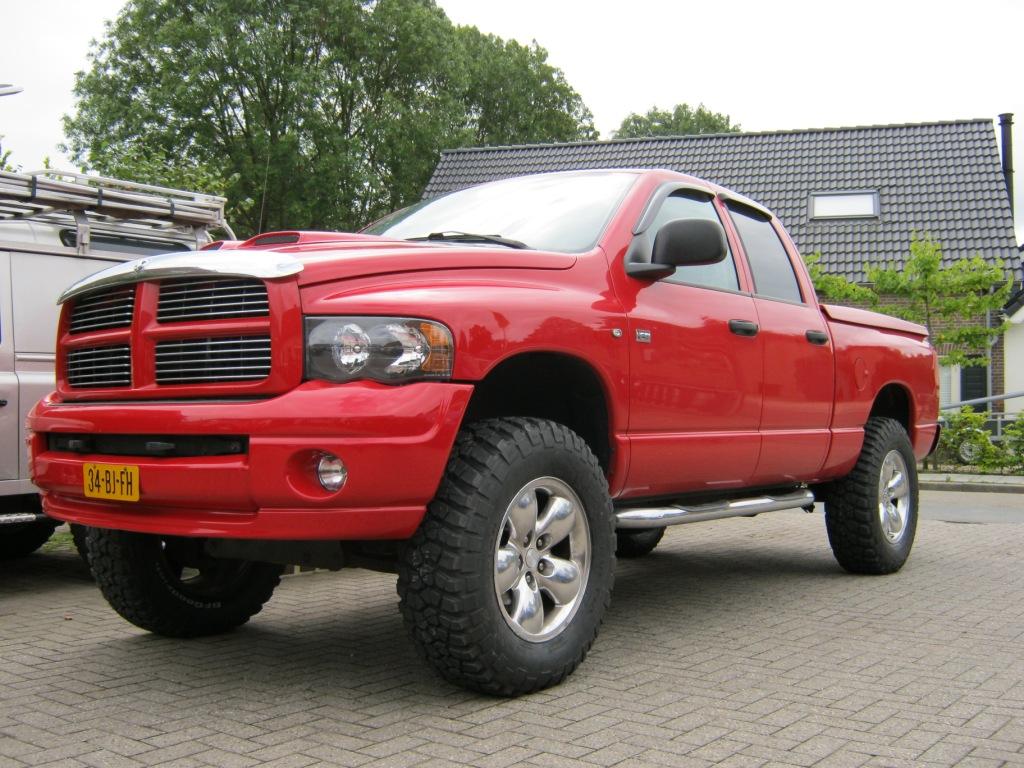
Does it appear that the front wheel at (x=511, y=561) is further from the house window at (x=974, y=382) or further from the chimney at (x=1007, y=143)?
the chimney at (x=1007, y=143)

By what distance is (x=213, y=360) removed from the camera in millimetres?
3662

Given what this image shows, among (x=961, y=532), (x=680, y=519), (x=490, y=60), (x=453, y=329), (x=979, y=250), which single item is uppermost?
(x=490, y=60)

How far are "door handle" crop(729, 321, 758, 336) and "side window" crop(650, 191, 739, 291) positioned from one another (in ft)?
0.64

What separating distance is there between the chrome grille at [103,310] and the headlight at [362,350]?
2.65 ft

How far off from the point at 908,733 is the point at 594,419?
1.61 meters

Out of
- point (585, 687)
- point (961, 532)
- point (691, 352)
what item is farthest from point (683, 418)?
point (961, 532)

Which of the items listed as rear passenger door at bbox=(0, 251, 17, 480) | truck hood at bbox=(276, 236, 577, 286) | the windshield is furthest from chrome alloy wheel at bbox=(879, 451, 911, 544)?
rear passenger door at bbox=(0, 251, 17, 480)

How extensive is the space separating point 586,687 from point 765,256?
2.76 meters

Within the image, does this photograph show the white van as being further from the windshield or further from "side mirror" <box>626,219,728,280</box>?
"side mirror" <box>626,219,728,280</box>

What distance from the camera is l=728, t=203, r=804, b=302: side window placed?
5.76 metres

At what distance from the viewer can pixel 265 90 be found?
36.2 meters

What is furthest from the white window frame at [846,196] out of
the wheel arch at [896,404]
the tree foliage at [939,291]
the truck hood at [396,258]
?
the truck hood at [396,258]

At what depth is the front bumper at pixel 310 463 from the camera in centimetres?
344

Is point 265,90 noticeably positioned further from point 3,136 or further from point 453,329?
point 453,329
